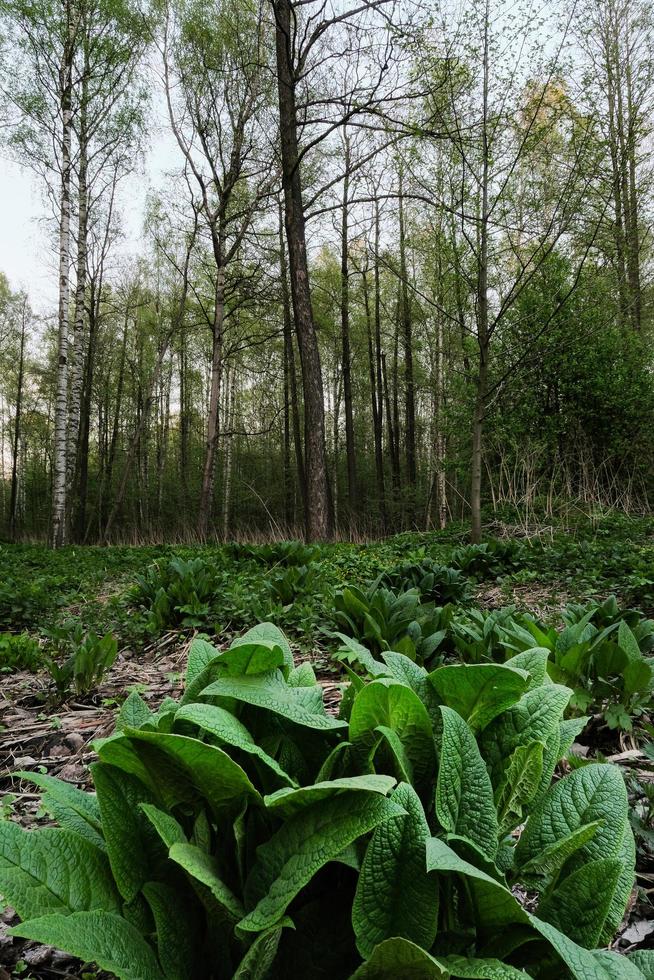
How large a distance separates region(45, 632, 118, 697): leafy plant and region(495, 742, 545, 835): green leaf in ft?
6.48

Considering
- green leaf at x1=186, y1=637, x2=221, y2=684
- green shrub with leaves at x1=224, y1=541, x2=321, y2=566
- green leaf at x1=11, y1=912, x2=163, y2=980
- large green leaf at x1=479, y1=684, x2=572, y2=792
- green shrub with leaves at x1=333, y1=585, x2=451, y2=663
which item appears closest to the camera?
green leaf at x1=11, y1=912, x2=163, y2=980

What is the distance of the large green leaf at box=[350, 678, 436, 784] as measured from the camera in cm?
87

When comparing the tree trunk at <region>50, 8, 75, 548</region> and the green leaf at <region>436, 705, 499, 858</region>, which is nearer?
the green leaf at <region>436, 705, 499, 858</region>

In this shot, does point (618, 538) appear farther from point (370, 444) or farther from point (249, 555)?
point (370, 444)

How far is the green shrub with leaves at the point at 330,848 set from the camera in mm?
675

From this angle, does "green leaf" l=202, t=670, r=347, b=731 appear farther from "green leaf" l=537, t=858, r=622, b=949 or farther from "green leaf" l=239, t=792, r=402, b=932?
"green leaf" l=537, t=858, r=622, b=949

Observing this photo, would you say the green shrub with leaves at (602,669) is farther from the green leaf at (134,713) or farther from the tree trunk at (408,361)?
the tree trunk at (408,361)

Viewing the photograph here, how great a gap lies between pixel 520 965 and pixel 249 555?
17.7 ft

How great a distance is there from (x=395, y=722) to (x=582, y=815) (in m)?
0.34

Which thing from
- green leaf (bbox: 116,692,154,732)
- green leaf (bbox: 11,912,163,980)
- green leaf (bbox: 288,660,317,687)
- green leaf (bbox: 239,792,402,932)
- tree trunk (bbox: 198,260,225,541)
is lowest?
green leaf (bbox: 11,912,163,980)

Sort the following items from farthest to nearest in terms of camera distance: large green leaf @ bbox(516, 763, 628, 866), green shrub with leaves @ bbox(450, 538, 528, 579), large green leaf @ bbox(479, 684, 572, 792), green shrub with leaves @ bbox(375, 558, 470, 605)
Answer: green shrub with leaves @ bbox(450, 538, 528, 579)
green shrub with leaves @ bbox(375, 558, 470, 605)
large green leaf @ bbox(479, 684, 572, 792)
large green leaf @ bbox(516, 763, 628, 866)

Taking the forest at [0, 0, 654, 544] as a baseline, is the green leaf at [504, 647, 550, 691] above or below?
below

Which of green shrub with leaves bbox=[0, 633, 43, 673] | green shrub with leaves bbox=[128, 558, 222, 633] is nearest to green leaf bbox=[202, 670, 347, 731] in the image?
green shrub with leaves bbox=[0, 633, 43, 673]

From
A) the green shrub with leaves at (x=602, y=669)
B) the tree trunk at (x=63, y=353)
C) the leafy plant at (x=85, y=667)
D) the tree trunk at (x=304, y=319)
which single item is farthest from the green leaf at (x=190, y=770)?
the tree trunk at (x=63, y=353)
